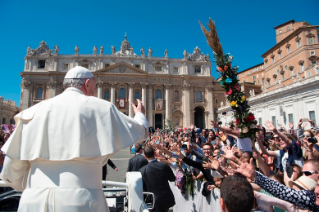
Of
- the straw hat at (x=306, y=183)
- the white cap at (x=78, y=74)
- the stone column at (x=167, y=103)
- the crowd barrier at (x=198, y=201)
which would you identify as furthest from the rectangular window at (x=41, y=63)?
the straw hat at (x=306, y=183)

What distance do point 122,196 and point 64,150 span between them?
1446 millimetres

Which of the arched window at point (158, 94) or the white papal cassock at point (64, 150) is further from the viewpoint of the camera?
the arched window at point (158, 94)

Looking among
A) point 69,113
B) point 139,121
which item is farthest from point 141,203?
point 69,113

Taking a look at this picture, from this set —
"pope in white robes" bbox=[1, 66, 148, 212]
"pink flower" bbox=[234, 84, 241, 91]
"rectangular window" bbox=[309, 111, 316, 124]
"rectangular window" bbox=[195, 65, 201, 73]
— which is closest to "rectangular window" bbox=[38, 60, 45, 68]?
"rectangular window" bbox=[195, 65, 201, 73]

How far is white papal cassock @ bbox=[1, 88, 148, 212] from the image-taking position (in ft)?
4.92

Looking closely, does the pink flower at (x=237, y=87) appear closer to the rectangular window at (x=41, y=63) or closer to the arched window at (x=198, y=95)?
the arched window at (x=198, y=95)

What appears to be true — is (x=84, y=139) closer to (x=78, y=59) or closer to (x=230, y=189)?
(x=230, y=189)

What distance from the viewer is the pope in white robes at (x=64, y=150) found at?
4.92 ft


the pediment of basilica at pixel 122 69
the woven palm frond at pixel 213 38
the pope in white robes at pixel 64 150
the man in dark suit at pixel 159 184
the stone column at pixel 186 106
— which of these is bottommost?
the man in dark suit at pixel 159 184

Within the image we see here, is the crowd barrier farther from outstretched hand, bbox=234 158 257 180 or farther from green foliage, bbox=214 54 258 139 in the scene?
outstretched hand, bbox=234 158 257 180

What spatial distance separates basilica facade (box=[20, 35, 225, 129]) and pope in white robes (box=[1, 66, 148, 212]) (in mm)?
38252

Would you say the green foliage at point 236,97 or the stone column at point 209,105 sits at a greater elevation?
the stone column at point 209,105

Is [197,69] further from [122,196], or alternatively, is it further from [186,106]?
[122,196]

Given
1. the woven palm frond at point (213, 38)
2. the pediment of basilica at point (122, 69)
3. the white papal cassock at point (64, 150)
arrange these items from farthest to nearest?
1. the pediment of basilica at point (122, 69)
2. the woven palm frond at point (213, 38)
3. the white papal cassock at point (64, 150)
